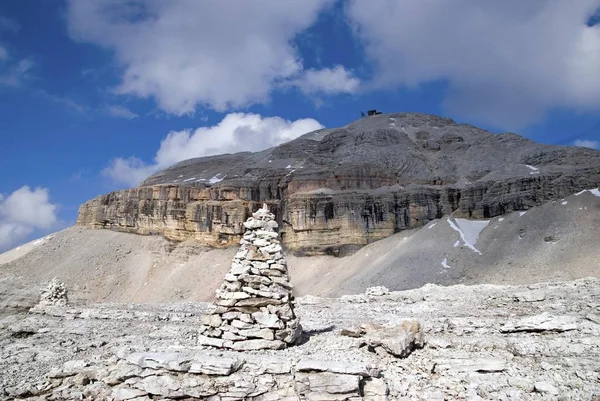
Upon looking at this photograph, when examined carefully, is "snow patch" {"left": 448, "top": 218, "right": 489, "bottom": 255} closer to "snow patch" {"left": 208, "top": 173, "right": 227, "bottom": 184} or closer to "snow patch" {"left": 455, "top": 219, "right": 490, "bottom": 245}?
"snow patch" {"left": 455, "top": 219, "right": 490, "bottom": 245}

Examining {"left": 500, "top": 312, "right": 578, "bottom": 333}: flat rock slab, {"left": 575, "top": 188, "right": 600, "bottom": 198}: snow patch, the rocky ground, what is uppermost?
{"left": 575, "top": 188, "right": 600, "bottom": 198}: snow patch

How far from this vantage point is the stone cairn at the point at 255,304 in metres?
9.55

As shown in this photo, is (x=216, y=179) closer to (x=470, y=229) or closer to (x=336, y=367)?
(x=470, y=229)

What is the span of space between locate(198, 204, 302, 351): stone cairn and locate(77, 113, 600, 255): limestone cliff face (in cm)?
5780

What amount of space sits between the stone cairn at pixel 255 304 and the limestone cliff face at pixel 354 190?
57.8 metres

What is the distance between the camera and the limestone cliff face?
220ft

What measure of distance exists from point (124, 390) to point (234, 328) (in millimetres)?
3028

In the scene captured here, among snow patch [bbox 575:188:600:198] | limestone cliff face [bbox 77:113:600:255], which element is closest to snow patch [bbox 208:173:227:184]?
limestone cliff face [bbox 77:113:600:255]

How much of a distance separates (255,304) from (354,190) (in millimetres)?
67781

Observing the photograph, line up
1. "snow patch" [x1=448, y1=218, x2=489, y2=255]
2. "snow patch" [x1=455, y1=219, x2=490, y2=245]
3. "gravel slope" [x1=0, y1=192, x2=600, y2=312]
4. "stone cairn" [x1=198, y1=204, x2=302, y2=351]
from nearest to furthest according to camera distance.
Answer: "stone cairn" [x1=198, y1=204, x2=302, y2=351] < "gravel slope" [x1=0, y1=192, x2=600, y2=312] < "snow patch" [x1=448, y1=218, x2=489, y2=255] < "snow patch" [x1=455, y1=219, x2=490, y2=245]

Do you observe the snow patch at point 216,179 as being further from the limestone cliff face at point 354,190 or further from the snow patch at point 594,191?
the snow patch at point 594,191

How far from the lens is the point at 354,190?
3024 inches

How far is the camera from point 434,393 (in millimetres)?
7203

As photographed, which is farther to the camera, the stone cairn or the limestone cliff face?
the limestone cliff face
